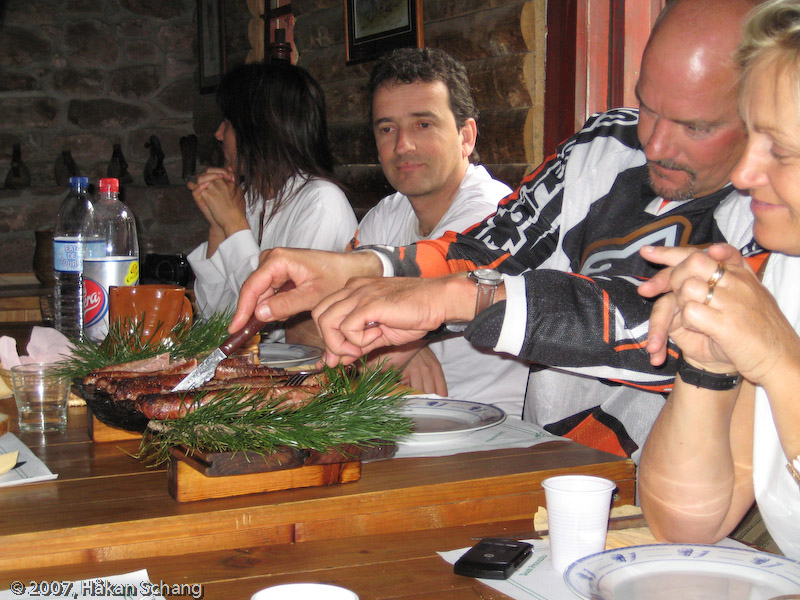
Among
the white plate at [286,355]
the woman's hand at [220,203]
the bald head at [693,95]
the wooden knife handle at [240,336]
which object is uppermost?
the bald head at [693,95]

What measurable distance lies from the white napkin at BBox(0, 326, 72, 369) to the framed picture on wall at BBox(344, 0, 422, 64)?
216 cm

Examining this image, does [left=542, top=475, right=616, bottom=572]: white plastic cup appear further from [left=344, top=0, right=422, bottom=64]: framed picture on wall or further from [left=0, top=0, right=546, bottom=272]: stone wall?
[left=0, top=0, right=546, bottom=272]: stone wall

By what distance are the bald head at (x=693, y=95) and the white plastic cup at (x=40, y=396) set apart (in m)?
1.17

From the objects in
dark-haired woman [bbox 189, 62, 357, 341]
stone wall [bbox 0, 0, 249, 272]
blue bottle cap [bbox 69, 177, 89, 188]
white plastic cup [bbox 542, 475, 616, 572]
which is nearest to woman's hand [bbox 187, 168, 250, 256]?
dark-haired woman [bbox 189, 62, 357, 341]

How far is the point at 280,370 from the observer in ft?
4.42

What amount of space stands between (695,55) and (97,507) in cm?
128

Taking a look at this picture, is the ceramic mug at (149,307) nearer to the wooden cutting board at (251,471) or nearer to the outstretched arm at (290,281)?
the outstretched arm at (290,281)

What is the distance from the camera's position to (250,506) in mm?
968

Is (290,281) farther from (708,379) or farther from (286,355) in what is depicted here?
(708,379)

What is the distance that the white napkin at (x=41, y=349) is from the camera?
1528 millimetres

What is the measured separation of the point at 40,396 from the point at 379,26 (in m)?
2.65

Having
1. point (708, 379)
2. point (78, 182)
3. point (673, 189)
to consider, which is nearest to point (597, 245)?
point (673, 189)

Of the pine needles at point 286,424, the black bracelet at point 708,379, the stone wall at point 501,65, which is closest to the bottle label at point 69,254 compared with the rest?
the pine needles at point 286,424

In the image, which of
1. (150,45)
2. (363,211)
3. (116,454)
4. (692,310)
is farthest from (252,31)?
(692,310)
